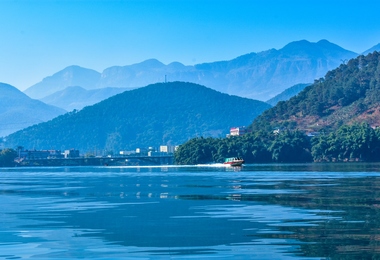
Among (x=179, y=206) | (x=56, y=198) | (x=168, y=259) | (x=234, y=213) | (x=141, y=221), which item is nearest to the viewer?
(x=168, y=259)

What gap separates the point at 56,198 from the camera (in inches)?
2256

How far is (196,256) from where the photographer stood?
2758cm

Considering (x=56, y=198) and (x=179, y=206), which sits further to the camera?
(x=56, y=198)

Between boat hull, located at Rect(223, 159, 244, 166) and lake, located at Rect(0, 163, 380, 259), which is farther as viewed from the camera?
boat hull, located at Rect(223, 159, 244, 166)

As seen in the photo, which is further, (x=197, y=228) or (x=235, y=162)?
(x=235, y=162)

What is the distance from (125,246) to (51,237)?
13.4ft

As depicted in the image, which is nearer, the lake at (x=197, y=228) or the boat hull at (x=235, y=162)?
the lake at (x=197, y=228)

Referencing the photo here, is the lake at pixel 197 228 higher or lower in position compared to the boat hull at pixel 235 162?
lower

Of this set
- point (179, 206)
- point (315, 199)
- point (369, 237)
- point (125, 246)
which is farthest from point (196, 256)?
point (315, 199)

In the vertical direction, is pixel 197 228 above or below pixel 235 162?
below

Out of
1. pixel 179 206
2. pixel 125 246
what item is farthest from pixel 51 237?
pixel 179 206

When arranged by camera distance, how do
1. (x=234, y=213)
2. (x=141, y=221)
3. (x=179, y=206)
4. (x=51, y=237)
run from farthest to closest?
(x=179, y=206)
(x=234, y=213)
(x=141, y=221)
(x=51, y=237)

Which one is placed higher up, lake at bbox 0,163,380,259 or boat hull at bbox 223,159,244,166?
boat hull at bbox 223,159,244,166

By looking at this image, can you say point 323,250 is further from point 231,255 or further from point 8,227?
point 8,227
